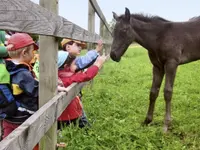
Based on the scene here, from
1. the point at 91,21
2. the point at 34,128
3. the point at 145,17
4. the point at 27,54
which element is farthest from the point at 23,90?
the point at 91,21

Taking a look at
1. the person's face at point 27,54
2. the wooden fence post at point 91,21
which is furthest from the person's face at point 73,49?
the wooden fence post at point 91,21

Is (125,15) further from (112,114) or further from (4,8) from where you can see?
(4,8)

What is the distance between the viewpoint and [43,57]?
7.32 ft

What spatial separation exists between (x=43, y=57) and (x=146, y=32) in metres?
3.15

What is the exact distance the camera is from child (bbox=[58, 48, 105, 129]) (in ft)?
10.8

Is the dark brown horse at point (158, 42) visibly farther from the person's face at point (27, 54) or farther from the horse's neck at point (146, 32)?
the person's face at point (27, 54)

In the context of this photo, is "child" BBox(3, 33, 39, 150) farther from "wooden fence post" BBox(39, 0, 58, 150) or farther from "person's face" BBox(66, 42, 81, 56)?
"person's face" BBox(66, 42, 81, 56)

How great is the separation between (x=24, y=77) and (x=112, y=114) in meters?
2.89

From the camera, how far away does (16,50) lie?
8.14 feet

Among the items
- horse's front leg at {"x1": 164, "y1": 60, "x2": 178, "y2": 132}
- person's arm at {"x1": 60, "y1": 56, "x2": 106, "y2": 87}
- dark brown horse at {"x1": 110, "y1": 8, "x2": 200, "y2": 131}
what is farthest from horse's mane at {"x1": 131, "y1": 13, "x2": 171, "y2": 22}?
person's arm at {"x1": 60, "y1": 56, "x2": 106, "y2": 87}

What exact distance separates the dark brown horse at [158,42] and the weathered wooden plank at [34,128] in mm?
2633

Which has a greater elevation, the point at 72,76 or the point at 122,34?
the point at 122,34

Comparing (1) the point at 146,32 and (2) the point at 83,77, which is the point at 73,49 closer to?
(2) the point at 83,77

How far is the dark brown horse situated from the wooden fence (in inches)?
81.7
